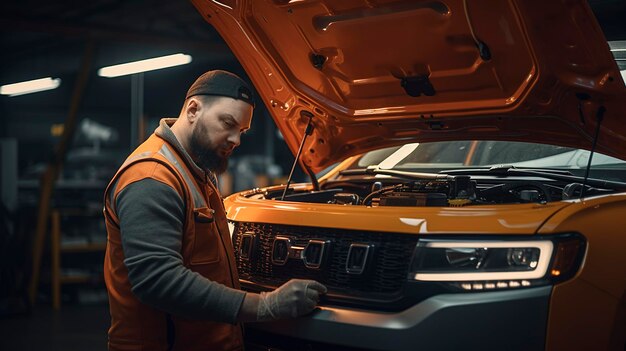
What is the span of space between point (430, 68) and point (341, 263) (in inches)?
37.2

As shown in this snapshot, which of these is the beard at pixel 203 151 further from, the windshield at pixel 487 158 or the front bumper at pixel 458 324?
the windshield at pixel 487 158

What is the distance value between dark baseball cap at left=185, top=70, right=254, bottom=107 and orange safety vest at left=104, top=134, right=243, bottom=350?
217 millimetres

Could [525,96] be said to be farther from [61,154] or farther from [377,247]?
[61,154]


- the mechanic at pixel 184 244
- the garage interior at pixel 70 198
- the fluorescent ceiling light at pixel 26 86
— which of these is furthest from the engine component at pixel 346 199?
the fluorescent ceiling light at pixel 26 86

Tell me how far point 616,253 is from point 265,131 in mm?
17917

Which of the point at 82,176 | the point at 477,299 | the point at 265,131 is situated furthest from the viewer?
the point at 265,131

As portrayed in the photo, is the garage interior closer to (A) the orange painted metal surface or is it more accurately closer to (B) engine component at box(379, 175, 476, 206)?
(B) engine component at box(379, 175, 476, 206)

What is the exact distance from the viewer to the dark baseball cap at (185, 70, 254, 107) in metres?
2.43

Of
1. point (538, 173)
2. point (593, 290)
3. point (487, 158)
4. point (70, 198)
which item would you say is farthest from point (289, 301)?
point (70, 198)

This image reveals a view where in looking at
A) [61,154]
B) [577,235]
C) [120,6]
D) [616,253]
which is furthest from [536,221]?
[120,6]

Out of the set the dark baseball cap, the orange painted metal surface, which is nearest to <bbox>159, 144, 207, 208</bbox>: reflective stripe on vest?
the dark baseball cap

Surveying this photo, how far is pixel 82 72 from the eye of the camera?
7859mm

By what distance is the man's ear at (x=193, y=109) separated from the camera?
2.45 meters

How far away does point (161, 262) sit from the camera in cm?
214
